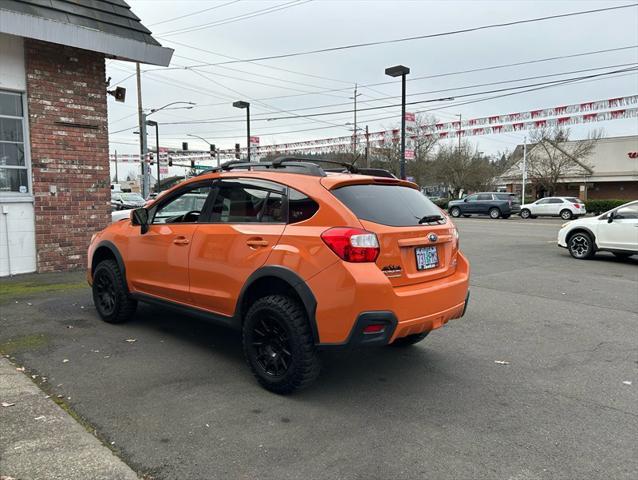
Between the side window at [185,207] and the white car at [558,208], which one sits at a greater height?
the side window at [185,207]

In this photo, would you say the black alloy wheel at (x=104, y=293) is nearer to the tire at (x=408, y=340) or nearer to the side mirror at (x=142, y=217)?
the side mirror at (x=142, y=217)

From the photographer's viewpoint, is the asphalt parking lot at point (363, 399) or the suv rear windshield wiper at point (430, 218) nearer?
the asphalt parking lot at point (363, 399)

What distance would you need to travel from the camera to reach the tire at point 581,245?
471 inches

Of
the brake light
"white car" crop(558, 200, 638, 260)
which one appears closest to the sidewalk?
the brake light

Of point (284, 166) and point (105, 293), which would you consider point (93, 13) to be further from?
point (284, 166)

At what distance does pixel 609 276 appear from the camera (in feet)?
32.1

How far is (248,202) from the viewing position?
4.34 metres

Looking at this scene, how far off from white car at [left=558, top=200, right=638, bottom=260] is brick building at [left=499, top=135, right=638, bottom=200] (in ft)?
125

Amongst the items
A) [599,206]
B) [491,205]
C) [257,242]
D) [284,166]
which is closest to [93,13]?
[284,166]

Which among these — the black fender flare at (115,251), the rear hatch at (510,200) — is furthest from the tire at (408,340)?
the rear hatch at (510,200)

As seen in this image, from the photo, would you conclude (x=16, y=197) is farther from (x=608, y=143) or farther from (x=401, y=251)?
(x=608, y=143)

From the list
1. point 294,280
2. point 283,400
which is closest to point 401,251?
point 294,280

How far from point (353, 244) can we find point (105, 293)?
3.60 m

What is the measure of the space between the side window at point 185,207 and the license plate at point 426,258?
2076mm
